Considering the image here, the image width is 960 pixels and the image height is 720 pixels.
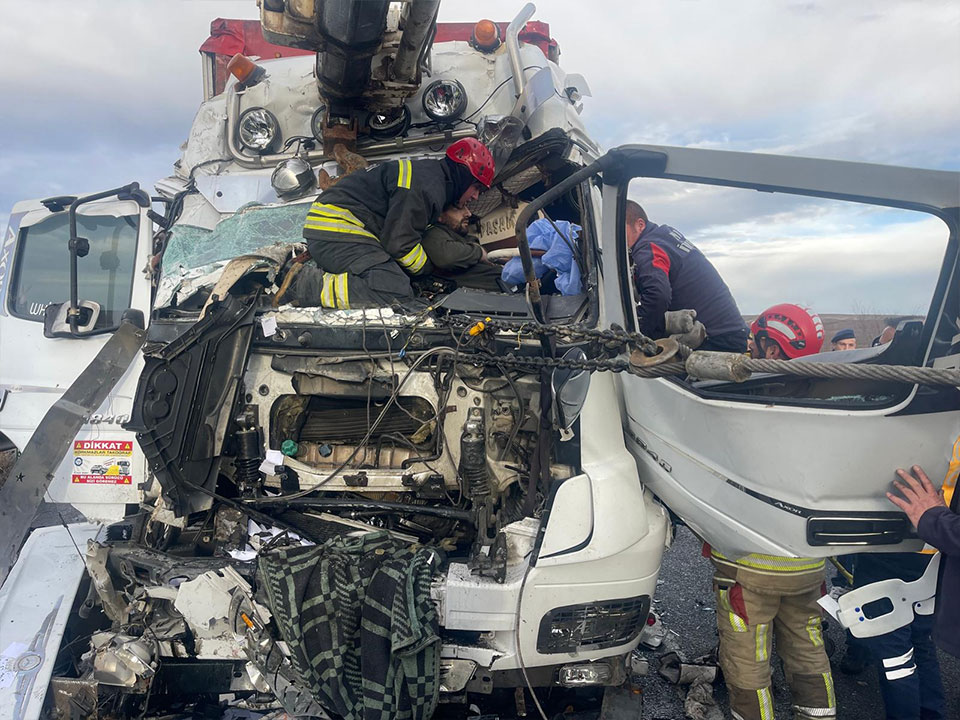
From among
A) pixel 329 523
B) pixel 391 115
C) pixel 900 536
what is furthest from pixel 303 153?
pixel 900 536

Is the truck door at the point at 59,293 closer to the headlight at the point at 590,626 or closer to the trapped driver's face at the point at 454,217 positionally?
the trapped driver's face at the point at 454,217

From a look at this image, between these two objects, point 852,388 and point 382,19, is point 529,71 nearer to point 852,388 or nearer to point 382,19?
point 382,19

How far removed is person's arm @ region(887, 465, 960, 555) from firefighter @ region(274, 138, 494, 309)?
1945mm

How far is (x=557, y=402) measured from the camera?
2.46 meters

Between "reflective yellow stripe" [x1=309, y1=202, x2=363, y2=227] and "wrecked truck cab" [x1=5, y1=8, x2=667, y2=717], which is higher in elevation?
"reflective yellow stripe" [x1=309, y1=202, x2=363, y2=227]

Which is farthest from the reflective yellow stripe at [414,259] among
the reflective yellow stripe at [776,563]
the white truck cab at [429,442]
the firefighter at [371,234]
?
the reflective yellow stripe at [776,563]

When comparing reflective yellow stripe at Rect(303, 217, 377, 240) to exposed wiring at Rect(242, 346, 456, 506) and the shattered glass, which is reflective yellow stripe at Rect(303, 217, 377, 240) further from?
exposed wiring at Rect(242, 346, 456, 506)

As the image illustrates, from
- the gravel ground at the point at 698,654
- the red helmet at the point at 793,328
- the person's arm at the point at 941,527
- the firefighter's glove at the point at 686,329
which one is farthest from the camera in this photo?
the gravel ground at the point at 698,654

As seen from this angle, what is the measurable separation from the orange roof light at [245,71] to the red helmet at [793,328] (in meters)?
3.40

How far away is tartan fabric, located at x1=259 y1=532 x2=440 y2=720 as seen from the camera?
92.9 inches

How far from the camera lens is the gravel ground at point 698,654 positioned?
3164 mm

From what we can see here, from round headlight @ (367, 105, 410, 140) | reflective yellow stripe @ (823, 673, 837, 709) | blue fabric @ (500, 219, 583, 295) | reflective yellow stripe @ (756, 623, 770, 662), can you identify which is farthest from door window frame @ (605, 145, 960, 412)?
round headlight @ (367, 105, 410, 140)

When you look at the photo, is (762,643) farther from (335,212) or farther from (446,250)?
(335,212)

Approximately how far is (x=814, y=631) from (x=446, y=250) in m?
2.42
